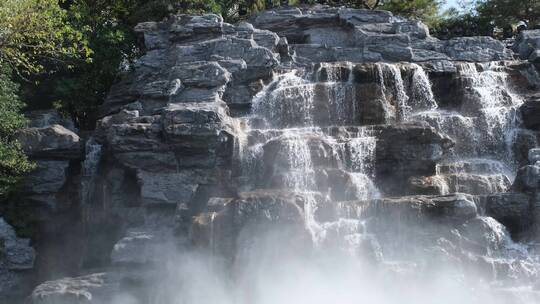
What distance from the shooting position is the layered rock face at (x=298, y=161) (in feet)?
44.0

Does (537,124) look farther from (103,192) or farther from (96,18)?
(96,18)

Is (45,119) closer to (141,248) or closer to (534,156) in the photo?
(141,248)

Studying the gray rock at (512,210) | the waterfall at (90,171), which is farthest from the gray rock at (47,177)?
the gray rock at (512,210)

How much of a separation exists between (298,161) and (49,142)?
7.41m

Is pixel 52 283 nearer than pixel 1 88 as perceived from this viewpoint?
Yes

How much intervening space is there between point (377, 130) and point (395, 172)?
3.99 ft

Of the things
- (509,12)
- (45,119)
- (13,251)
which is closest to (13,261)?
(13,251)

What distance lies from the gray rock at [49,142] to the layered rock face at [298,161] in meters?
0.05

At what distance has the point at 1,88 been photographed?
59.3 feet

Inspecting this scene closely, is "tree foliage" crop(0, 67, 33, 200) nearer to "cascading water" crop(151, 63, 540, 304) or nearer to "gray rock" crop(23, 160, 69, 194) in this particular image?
"gray rock" crop(23, 160, 69, 194)

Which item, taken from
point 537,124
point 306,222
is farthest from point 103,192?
point 537,124

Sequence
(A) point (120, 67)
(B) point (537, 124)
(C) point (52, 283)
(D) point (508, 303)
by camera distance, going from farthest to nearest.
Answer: (A) point (120, 67), (B) point (537, 124), (C) point (52, 283), (D) point (508, 303)

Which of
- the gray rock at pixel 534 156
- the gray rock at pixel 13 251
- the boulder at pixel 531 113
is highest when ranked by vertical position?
the boulder at pixel 531 113

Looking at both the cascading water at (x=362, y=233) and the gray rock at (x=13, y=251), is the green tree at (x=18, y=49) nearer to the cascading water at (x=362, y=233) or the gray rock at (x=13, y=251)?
the gray rock at (x=13, y=251)
